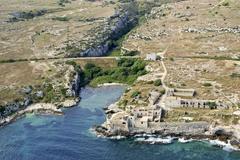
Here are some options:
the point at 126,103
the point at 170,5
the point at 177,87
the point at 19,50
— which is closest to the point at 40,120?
the point at 126,103

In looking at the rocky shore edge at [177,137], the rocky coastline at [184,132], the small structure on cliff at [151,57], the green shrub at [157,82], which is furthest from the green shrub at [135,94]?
the small structure on cliff at [151,57]

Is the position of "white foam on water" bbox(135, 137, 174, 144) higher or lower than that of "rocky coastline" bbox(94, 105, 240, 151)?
lower

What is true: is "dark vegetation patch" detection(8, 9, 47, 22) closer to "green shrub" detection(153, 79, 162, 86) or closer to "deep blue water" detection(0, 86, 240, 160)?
"green shrub" detection(153, 79, 162, 86)

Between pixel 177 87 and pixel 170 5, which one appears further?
pixel 170 5

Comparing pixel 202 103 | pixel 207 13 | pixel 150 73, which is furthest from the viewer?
pixel 207 13

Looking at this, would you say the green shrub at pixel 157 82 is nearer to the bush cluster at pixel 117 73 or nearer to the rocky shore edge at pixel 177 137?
the bush cluster at pixel 117 73

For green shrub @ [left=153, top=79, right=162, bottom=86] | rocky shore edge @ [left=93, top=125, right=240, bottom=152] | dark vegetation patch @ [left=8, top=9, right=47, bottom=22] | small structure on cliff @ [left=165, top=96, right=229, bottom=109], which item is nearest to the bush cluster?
green shrub @ [left=153, top=79, right=162, bottom=86]

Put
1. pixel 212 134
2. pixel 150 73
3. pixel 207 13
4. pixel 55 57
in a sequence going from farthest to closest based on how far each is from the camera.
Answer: pixel 207 13 < pixel 55 57 < pixel 150 73 < pixel 212 134

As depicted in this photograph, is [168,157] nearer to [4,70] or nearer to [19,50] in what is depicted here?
[4,70]
